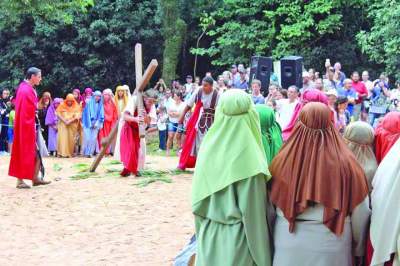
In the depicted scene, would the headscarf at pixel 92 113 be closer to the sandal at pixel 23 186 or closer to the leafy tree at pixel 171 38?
the sandal at pixel 23 186

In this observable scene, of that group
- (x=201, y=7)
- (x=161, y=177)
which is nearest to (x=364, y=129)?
(x=161, y=177)

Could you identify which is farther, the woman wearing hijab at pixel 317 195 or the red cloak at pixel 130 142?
the red cloak at pixel 130 142

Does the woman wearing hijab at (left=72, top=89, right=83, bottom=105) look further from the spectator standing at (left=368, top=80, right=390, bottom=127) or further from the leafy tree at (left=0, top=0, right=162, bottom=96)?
the spectator standing at (left=368, top=80, right=390, bottom=127)

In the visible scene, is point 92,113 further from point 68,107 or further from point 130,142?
point 130,142

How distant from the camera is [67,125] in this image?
1695 cm

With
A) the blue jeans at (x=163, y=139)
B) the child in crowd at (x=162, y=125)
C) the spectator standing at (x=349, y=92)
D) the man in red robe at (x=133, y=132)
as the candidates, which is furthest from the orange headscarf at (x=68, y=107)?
the spectator standing at (x=349, y=92)

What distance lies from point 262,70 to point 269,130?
11.0 m

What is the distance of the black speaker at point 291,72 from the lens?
15727mm

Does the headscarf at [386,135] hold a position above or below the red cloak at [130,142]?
above

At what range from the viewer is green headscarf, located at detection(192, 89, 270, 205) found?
396 centimetres

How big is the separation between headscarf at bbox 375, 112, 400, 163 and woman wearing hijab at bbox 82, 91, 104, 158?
12626 millimetres

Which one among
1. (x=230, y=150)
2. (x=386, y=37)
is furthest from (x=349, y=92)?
(x=230, y=150)

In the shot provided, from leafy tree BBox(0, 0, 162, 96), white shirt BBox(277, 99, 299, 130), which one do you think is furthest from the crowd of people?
leafy tree BBox(0, 0, 162, 96)

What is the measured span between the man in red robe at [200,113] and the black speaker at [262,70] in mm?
5331
